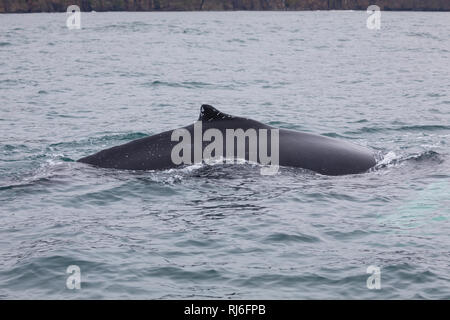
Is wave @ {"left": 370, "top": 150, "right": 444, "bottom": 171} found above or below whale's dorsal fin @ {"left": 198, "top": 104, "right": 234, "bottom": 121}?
below

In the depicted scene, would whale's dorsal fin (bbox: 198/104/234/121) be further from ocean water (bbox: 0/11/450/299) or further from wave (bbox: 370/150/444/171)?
wave (bbox: 370/150/444/171)

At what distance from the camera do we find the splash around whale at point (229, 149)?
464 inches

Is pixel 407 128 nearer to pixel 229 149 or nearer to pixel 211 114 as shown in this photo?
pixel 229 149

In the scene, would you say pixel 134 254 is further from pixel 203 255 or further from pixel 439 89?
pixel 439 89

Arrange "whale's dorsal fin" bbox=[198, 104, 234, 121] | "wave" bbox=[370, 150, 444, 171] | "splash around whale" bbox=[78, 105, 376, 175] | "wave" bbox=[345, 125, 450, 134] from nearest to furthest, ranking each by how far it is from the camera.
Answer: "whale's dorsal fin" bbox=[198, 104, 234, 121] → "splash around whale" bbox=[78, 105, 376, 175] → "wave" bbox=[370, 150, 444, 171] → "wave" bbox=[345, 125, 450, 134]

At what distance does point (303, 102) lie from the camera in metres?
25.4

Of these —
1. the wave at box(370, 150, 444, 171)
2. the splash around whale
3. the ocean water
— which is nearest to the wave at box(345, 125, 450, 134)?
the ocean water

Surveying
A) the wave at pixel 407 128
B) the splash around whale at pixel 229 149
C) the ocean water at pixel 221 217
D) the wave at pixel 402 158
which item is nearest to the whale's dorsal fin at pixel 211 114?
the splash around whale at pixel 229 149

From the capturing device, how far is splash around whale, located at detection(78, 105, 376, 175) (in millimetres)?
11797

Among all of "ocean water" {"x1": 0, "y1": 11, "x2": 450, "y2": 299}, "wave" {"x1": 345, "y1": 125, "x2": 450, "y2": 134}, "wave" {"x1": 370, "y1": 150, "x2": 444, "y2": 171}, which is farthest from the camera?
"wave" {"x1": 345, "y1": 125, "x2": 450, "y2": 134}

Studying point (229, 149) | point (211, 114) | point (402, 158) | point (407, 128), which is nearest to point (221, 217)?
point (229, 149)

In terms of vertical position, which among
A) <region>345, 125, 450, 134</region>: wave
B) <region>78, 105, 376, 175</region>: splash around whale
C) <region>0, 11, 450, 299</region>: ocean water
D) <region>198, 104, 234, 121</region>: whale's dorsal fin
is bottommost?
<region>345, 125, 450, 134</region>: wave

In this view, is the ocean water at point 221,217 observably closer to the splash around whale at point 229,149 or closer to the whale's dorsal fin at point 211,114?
the splash around whale at point 229,149

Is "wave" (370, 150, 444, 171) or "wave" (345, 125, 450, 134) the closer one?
"wave" (370, 150, 444, 171)
